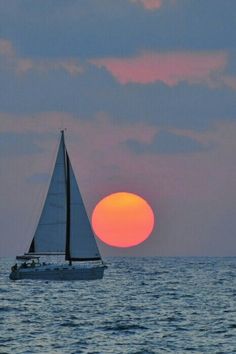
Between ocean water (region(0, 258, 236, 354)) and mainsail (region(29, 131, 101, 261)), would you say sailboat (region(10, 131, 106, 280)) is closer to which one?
mainsail (region(29, 131, 101, 261))

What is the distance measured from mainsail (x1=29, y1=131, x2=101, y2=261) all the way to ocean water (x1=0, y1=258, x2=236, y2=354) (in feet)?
22.1

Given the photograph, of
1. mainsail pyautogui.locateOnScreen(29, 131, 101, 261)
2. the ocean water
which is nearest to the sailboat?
mainsail pyautogui.locateOnScreen(29, 131, 101, 261)

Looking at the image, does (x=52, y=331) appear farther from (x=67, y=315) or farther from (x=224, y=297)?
(x=224, y=297)

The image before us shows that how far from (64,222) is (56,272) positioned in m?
6.47

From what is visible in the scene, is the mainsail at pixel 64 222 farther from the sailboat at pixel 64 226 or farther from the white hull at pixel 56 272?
the white hull at pixel 56 272

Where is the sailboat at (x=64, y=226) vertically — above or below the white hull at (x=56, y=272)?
above

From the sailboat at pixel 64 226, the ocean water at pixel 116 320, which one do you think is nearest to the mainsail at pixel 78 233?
the sailboat at pixel 64 226

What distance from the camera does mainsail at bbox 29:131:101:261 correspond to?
95750 millimetres

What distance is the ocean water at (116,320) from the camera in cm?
4600

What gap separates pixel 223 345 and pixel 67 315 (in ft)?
56.6

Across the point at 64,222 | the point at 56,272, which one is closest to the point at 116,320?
the point at 56,272

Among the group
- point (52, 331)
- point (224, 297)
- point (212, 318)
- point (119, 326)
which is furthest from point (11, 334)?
point (224, 297)

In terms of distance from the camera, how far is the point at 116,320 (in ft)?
190

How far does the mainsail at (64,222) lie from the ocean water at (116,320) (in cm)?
675
